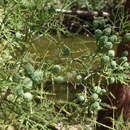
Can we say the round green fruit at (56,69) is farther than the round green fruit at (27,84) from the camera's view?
Yes

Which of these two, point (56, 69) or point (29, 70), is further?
point (56, 69)

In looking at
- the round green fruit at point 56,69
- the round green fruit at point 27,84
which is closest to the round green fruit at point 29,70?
the round green fruit at point 27,84

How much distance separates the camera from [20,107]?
1029 mm

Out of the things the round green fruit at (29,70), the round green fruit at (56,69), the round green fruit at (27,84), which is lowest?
the round green fruit at (56,69)

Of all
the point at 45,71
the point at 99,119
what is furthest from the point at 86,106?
the point at 99,119

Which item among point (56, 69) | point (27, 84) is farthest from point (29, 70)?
point (56, 69)

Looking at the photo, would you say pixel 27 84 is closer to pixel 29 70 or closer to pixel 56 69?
pixel 29 70

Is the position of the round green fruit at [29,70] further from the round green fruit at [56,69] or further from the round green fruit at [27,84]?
the round green fruit at [56,69]

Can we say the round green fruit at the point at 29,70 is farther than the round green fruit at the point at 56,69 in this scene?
No

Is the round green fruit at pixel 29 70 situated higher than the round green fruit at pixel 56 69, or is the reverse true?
the round green fruit at pixel 29 70

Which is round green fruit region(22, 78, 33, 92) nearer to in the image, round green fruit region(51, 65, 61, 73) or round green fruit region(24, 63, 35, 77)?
round green fruit region(24, 63, 35, 77)

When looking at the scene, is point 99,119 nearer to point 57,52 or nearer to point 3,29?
point 57,52

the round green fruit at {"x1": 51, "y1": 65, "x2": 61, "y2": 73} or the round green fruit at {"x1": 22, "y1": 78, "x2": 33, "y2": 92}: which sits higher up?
the round green fruit at {"x1": 22, "y1": 78, "x2": 33, "y2": 92}

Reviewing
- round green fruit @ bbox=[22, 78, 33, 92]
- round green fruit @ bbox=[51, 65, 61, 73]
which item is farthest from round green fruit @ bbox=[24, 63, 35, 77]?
round green fruit @ bbox=[51, 65, 61, 73]
